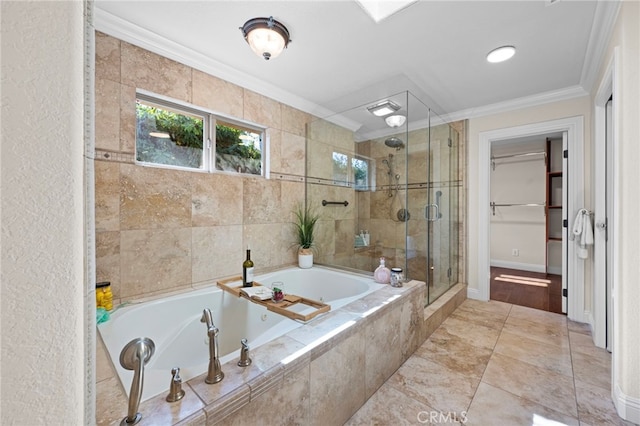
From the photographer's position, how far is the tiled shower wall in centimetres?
161

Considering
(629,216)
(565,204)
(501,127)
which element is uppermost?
(501,127)

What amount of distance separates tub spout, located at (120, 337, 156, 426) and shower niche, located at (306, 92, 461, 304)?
2.11 m

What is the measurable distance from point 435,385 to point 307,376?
1.01m

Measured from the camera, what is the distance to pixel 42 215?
410 millimetres

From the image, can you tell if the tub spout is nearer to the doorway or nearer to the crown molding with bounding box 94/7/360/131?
the crown molding with bounding box 94/7/360/131

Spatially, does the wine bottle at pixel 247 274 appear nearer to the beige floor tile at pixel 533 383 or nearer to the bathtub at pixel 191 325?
the bathtub at pixel 191 325

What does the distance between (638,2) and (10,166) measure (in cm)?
244

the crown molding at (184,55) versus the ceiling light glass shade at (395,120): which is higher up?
the crown molding at (184,55)

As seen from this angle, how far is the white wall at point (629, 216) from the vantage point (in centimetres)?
130

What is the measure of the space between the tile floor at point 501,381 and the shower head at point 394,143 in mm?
1902

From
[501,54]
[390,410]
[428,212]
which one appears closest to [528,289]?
[428,212]

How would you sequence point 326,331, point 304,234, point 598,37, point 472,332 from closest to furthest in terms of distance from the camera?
point 326,331 → point 598,37 → point 472,332 → point 304,234

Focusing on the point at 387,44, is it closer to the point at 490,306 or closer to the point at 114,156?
the point at 114,156

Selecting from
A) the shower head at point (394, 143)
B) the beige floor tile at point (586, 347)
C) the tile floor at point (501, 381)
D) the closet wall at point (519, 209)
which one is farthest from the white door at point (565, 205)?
the closet wall at point (519, 209)
